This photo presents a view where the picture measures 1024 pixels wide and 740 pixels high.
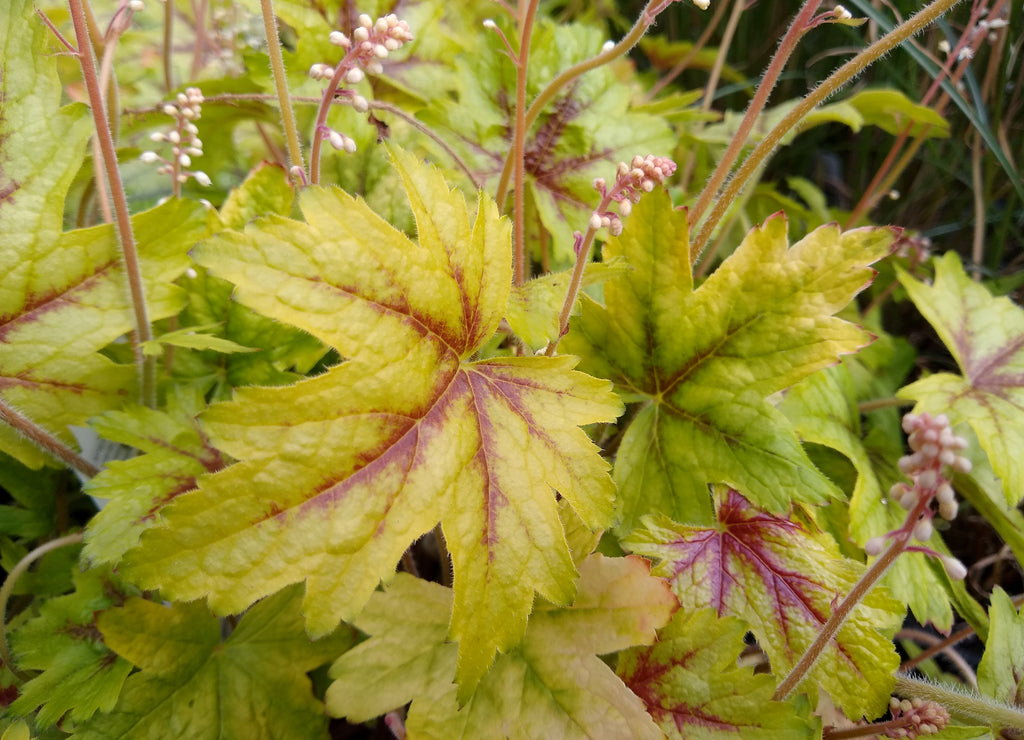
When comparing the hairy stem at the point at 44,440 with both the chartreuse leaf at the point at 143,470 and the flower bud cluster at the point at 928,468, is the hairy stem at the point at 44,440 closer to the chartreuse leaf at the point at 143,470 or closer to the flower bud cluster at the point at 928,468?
the chartreuse leaf at the point at 143,470

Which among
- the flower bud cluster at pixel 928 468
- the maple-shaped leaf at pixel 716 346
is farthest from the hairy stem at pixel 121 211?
the flower bud cluster at pixel 928 468

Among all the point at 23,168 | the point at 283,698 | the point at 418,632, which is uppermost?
the point at 23,168

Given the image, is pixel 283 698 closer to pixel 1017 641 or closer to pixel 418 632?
pixel 418 632

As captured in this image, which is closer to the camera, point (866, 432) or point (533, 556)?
point (533, 556)

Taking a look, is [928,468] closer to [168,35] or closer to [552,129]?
[552,129]

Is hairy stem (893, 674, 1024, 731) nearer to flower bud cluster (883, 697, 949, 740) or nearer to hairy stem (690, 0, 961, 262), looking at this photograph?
flower bud cluster (883, 697, 949, 740)

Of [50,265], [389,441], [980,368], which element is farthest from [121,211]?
[980,368]

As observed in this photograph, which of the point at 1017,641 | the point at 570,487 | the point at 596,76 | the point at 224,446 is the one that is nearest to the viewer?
the point at 224,446

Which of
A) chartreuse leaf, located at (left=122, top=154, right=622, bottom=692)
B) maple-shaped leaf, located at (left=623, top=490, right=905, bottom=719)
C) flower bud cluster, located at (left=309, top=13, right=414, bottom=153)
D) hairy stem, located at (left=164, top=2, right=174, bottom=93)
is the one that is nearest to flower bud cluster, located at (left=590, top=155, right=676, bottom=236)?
chartreuse leaf, located at (left=122, top=154, right=622, bottom=692)

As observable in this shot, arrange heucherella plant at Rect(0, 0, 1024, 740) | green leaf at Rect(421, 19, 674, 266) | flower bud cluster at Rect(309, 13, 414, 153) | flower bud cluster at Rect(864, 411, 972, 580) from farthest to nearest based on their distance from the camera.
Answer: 1. green leaf at Rect(421, 19, 674, 266)
2. flower bud cluster at Rect(309, 13, 414, 153)
3. heucherella plant at Rect(0, 0, 1024, 740)
4. flower bud cluster at Rect(864, 411, 972, 580)

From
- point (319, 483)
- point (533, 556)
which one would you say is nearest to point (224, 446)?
point (319, 483)
